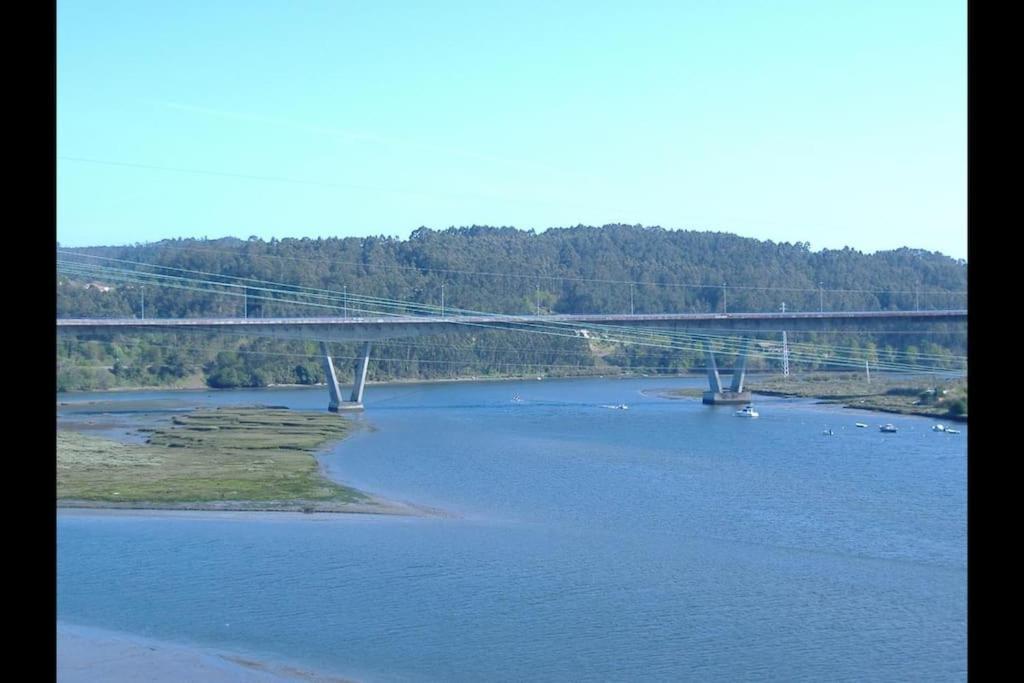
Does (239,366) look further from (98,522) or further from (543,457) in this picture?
(98,522)

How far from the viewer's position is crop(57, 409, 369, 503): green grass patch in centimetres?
1075

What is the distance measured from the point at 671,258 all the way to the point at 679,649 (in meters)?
23.8

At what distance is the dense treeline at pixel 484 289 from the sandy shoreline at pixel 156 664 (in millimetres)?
16692

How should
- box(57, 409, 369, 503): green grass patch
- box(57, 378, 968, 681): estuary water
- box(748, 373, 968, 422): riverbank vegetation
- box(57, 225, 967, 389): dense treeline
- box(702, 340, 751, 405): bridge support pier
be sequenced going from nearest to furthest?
box(57, 378, 968, 681): estuary water → box(57, 409, 369, 503): green grass patch → box(748, 373, 968, 422): riverbank vegetation → box(702, 340, 751, 405): bridge support pier → box(57, 225, 967, 389): dense treeline

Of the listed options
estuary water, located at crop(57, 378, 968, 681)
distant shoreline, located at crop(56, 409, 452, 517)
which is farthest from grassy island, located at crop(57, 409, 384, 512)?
estuary water, located at crop(57, 378, 968, 681)

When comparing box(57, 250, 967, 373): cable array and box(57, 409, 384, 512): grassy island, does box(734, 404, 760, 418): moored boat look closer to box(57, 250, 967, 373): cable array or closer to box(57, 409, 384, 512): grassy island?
box(57, 250, 967, 373): cable array

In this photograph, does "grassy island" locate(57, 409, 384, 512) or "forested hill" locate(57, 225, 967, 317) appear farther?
"forested hill" locate(57, 225, 967, 317)

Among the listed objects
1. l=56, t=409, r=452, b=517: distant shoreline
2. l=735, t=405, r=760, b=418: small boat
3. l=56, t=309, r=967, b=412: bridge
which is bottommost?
l=56, t=409, r=452, b=517: distant shoreline

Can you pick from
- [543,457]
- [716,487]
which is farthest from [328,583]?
[543,457]

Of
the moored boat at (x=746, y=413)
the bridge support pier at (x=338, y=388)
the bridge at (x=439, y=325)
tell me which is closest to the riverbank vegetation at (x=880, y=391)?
the bridge at (x=439, y=325)

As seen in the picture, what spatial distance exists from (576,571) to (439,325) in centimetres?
1431
